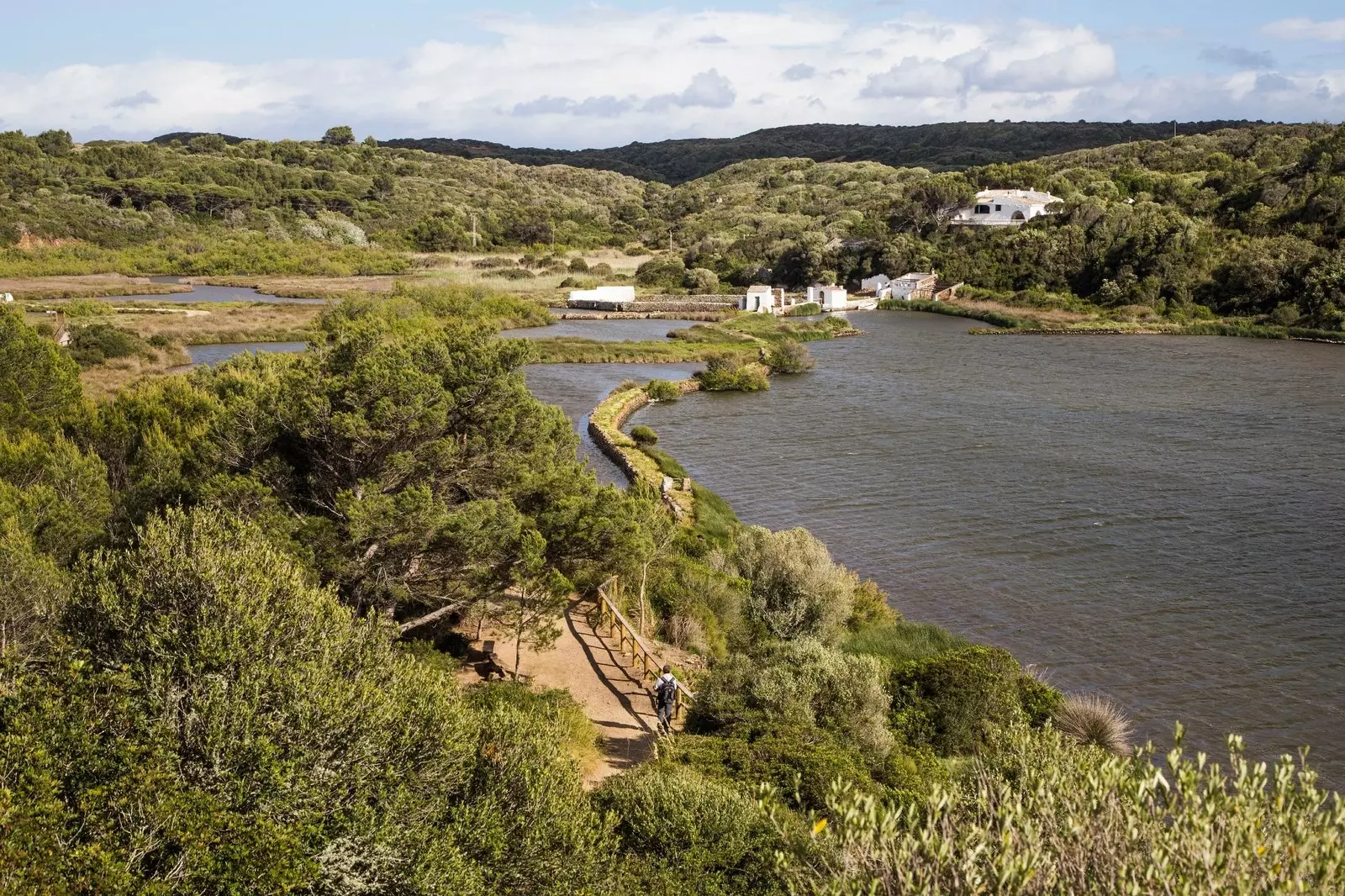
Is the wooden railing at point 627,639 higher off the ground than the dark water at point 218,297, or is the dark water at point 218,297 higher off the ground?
the dark water at point 218,297

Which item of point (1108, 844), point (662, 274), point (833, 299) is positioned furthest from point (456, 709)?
point (662, 274)

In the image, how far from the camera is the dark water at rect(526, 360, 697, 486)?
128 ft

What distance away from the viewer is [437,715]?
875 cm

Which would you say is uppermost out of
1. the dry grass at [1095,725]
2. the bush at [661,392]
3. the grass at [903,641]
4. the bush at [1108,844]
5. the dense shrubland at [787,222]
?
the dense shrubland at [787,222]

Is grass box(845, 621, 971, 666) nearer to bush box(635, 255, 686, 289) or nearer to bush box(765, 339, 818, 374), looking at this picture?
bush box(765, 339, 818, 374)

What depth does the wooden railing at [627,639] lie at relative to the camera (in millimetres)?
13609

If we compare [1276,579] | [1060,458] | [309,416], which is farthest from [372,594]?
[1060,458]

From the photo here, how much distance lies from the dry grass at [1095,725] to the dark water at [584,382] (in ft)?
66.2

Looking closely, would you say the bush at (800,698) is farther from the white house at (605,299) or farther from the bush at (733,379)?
the white house at (605,299)

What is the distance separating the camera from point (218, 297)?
7506cm

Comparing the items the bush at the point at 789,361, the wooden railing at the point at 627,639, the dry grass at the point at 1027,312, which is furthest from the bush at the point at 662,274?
the wooden railing at the point at 627,639

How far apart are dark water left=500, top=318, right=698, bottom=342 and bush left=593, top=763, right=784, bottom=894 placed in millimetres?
51664

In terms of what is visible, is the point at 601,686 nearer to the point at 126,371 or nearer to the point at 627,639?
the point at 627,639

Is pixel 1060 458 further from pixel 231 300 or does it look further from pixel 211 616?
pixel 231 300
